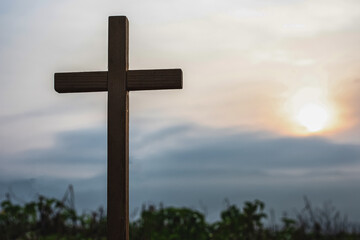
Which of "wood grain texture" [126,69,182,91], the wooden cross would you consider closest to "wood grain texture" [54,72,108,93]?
the wooden cross

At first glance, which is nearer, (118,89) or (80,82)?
(118,89)

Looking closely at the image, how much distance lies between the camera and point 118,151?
382cm

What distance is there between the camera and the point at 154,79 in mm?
3971

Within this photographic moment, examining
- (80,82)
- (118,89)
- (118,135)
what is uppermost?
(80,82)

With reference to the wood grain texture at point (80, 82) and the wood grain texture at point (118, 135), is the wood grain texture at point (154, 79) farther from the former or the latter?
the wood grain texture at point (80, 82)

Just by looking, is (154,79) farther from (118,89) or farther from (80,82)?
(80,82)

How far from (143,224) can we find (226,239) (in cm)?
111

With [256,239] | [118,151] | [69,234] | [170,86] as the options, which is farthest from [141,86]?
[69,234]

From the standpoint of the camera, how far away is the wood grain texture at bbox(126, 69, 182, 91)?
392 centimetres

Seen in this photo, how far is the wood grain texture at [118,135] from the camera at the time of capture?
12.4ft

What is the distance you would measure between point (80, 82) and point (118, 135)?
62cm

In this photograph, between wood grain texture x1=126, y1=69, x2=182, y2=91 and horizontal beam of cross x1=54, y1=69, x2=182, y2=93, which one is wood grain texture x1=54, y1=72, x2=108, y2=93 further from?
wood grain texture x1=126, y1=69, x2=182, y2=91

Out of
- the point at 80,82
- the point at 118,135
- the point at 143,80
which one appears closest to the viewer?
the point at 118,135

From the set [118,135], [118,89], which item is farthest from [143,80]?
[118,135]
